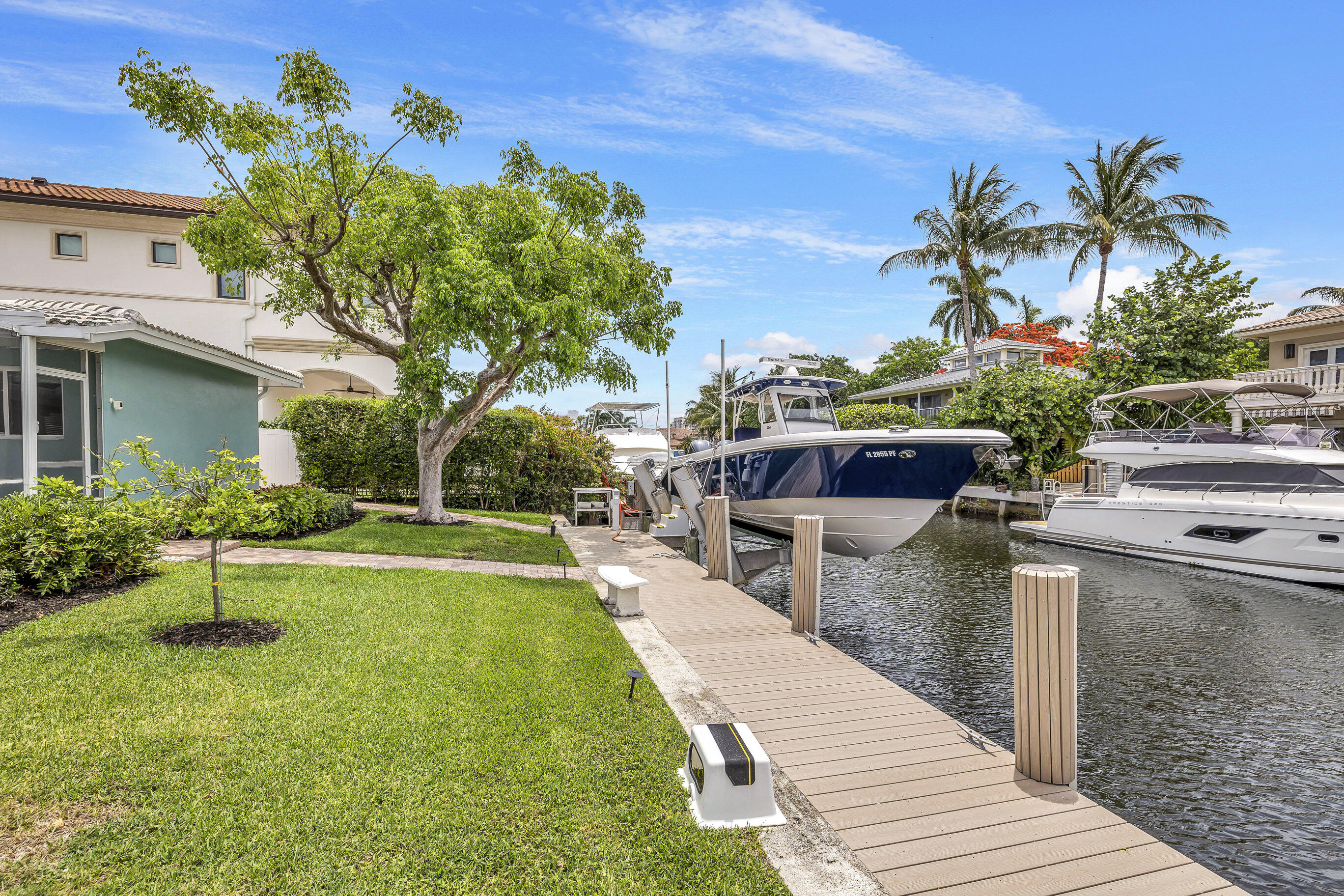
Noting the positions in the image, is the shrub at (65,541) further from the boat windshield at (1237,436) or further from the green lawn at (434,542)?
the boat windshield at (1237,436)

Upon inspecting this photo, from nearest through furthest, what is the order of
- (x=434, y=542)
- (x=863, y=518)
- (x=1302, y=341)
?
(x=863, y=518) < (x=434, y=542) < (x=1302, y=341)

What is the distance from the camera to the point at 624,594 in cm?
699

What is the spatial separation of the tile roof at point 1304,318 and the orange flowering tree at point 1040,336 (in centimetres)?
1689

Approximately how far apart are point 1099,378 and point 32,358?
25.5 meters

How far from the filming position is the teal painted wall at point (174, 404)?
9062 millimetres

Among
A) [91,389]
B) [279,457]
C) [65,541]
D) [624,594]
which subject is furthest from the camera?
[279,457]

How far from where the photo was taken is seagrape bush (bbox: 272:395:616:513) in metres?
15.4

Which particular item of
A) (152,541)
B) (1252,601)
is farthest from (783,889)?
(1252,601)

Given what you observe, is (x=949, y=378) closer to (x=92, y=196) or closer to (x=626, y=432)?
(x=626, y=432)

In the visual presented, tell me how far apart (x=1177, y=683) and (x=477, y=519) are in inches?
473

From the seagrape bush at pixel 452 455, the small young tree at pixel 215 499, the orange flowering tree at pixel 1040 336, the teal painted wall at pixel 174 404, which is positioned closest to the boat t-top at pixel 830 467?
the seagrape bush at pixel 452 455

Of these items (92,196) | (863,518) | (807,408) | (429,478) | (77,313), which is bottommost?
(863,518)

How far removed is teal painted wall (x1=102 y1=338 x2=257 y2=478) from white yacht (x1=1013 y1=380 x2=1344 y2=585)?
1793 centimetres

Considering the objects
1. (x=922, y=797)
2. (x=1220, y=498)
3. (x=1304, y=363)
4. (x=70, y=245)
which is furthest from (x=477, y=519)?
(x=1304, y=363)
